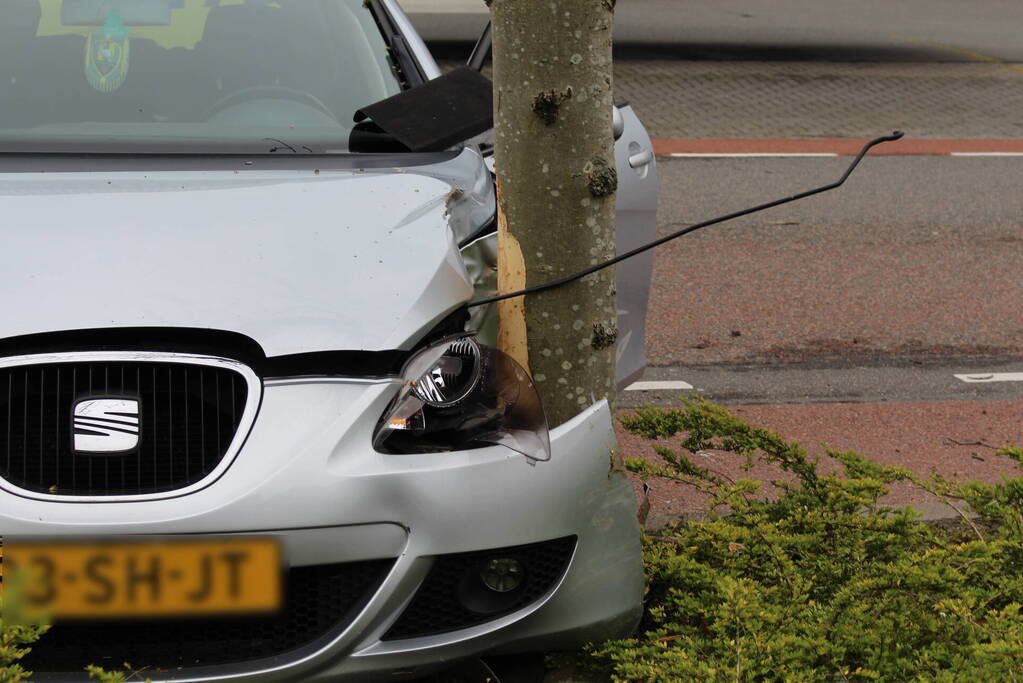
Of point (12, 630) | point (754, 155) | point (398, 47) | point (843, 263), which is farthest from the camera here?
point (754, 155)

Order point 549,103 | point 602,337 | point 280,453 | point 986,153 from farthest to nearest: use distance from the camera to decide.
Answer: point 986,153 → point 602,337 → point 549,103 → point 280,453

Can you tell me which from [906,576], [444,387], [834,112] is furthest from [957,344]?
[834,112]

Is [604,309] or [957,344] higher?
[604,309]

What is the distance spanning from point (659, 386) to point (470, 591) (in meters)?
2.84

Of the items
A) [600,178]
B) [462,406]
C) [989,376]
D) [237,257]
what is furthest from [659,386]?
[237,257]

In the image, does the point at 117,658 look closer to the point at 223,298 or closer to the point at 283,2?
the point at 223,298

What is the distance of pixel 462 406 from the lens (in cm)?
240

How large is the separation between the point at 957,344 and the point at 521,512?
12.8 feet

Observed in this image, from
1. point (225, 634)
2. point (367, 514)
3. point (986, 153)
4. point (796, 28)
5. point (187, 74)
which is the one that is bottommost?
point (796, 28)

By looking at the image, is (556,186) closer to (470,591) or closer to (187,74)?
(470,591)

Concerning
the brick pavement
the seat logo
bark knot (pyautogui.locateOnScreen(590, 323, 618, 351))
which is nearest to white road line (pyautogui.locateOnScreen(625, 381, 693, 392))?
bark knot (pyautogui.locateOnScreen(590, 323, 618, 351))

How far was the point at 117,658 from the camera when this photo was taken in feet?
7.26

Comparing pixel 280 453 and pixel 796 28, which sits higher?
pixel 280 453

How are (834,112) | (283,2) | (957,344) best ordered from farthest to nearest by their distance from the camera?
(834,112) → (957,344) → (283,2)
